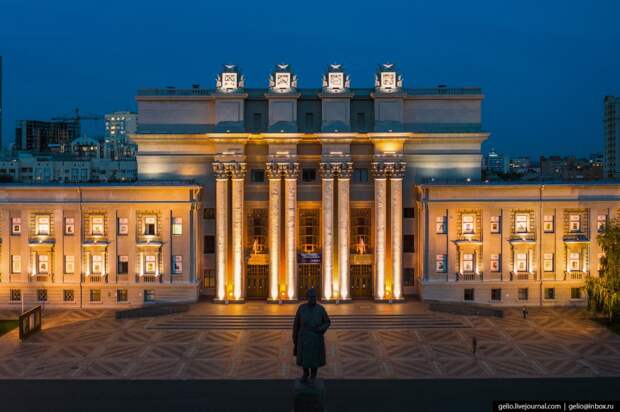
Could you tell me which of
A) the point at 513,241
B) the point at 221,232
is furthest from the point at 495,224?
the point at 221,232

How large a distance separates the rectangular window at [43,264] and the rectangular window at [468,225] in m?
39.0

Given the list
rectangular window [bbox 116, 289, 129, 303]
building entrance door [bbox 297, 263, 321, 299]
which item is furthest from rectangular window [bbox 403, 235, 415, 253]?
rectangular window [bbox 116, 289, 129, 303]

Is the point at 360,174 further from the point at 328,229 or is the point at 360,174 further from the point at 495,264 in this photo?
the point at 495,264

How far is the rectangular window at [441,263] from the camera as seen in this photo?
185 ft

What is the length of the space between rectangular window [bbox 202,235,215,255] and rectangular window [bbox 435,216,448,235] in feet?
71.2

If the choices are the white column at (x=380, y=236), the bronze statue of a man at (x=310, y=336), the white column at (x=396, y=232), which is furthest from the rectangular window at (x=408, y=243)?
the bronze statue of a man at (x=310, y=336)

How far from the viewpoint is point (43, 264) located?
55656mm

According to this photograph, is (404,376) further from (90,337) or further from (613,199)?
(613,199)

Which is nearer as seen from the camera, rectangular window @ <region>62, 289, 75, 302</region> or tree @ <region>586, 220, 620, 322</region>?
tree @ <region>586, 220, 620, 322</region>

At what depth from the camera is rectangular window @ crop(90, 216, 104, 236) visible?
55.8 metres

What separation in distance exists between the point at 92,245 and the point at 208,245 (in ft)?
35.4

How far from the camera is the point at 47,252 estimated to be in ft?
181

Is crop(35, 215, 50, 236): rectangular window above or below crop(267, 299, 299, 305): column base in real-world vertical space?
above

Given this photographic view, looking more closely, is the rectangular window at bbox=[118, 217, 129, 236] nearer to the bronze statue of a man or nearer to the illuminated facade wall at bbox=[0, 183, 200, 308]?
the illuminated facade wall at bbox=[0, 183, 200, 308]
